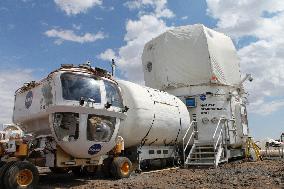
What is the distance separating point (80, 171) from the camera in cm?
1273

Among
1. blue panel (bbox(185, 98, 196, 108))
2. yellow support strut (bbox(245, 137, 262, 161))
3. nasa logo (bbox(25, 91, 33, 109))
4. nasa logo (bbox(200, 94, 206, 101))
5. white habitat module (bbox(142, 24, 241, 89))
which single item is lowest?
yellow support strut (bbox(245, 137, 262, 161))

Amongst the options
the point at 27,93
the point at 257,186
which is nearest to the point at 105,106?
the point at 27,93

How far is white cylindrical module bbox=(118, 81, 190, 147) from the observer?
12.8 m

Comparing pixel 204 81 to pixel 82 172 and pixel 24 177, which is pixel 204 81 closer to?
pixel 82 172

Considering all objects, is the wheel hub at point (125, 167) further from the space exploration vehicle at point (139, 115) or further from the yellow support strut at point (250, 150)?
the yellow support strut at point (250, 150)

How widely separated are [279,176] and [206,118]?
7.28m

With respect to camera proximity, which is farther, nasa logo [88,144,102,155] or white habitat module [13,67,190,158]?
nasa logo [88,144,102,155]

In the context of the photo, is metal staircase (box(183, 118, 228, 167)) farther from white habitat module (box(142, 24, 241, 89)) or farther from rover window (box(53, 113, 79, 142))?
rover window (box(53, 113, 79, 142))

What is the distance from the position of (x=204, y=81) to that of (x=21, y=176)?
11.7m

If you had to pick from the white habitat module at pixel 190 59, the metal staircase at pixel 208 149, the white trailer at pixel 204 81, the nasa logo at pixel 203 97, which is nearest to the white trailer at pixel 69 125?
the metal staircase at pixel 208 149

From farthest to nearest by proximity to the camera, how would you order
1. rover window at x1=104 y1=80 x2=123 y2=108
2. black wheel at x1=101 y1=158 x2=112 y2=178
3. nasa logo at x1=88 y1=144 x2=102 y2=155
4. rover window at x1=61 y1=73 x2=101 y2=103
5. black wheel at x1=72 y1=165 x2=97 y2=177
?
black wheel at x1=72 y1=165 x2=97 y2=177 < black wheel at x1=101 y1=158 x2=112 y2=178 < rover window at x1=104 y1=80 x2=123 y2=108 < nasa logo at x1=88 y1=144 x2=102 y2=155 < rover window at x1=61 y1=73 x2=101 y2=103

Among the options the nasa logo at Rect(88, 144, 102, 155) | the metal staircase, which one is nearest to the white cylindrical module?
the metal staircase

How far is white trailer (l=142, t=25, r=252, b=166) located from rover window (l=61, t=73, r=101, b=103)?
7.69 meters

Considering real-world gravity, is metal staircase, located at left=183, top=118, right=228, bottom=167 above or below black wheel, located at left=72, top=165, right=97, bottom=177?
above
